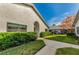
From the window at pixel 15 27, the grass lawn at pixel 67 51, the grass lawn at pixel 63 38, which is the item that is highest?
the window at pixel 15 27

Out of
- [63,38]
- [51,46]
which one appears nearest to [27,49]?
[51,46]

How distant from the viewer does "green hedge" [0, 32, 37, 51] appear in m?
5.01

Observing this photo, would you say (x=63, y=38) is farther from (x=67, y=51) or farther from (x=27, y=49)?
(x=27, y=49)

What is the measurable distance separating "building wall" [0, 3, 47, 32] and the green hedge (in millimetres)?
140

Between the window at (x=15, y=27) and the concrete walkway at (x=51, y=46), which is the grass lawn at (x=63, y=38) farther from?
the window at (x=15, y=27)

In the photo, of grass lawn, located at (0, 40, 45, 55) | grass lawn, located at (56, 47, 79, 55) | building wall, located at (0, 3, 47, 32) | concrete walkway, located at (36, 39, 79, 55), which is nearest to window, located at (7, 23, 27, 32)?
building wall, located at (0, 3, 47, 32)

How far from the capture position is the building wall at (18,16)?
16.6 feet

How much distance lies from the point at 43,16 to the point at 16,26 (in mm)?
797

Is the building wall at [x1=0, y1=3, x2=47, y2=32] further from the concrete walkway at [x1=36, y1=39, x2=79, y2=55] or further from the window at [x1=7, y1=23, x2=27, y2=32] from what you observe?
the concrete walkway at [x1=36, y1=39, x2=79, y2=55]

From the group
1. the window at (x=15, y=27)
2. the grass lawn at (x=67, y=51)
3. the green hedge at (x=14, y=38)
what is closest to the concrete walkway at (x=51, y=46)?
the grass lawn at (x=67, y=51)

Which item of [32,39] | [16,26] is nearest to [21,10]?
[16,26]

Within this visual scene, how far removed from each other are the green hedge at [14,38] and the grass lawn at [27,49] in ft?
0.36
